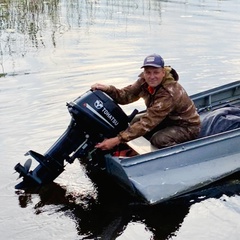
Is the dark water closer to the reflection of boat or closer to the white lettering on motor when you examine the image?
the reflection of boat

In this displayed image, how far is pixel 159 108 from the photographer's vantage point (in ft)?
19.3

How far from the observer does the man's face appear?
583cm

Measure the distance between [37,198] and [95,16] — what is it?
13.8m

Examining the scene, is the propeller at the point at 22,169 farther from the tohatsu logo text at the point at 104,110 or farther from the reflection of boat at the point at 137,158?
the tohatsu logo text at the point at 104,110

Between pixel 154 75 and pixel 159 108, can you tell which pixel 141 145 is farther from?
pixel 154 75

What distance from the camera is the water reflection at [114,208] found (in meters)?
5.43

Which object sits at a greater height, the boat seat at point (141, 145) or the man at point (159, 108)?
the man at point (159, 108)

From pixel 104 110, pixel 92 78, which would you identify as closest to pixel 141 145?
pixel 104 110

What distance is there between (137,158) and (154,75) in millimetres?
941

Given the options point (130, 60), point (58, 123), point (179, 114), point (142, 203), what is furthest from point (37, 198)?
point (130, 60)

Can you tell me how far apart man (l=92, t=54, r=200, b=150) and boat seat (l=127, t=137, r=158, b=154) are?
72 millimetres

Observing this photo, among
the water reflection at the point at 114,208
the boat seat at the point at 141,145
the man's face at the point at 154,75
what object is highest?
the man's face at the point at 154,75

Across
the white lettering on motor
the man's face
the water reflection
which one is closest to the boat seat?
the white lettering on motor

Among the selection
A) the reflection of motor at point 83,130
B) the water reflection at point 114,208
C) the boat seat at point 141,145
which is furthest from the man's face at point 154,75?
the water reflection at point 114,208
